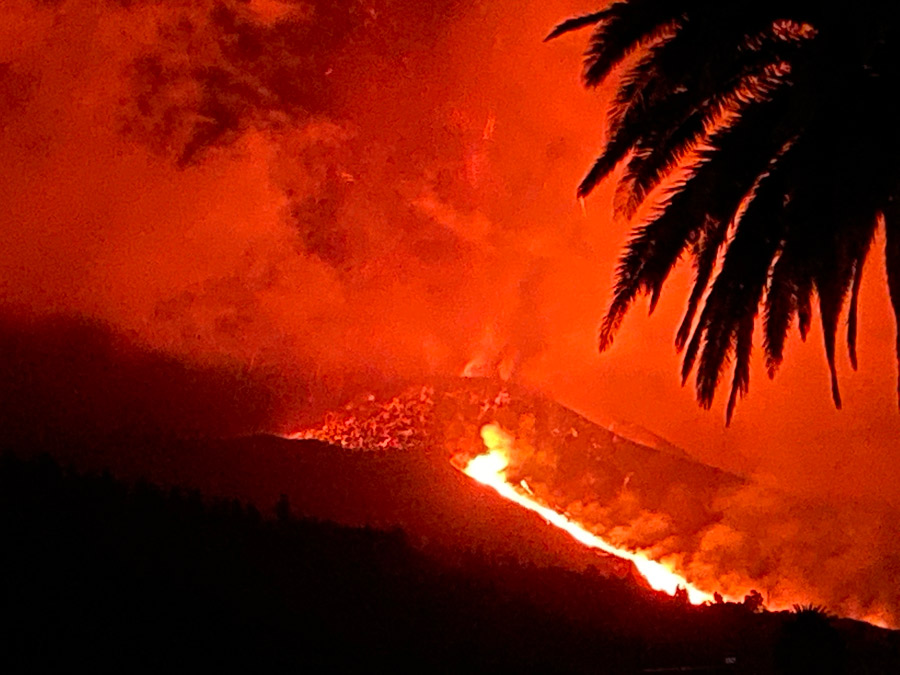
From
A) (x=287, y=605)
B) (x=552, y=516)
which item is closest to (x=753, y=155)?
(x=287, y=605)

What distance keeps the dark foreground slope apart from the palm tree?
4891 mm

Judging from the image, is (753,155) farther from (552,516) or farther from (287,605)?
(552,516)

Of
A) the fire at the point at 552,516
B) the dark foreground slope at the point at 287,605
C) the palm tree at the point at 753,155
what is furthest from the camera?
the fire at the point at 552,516

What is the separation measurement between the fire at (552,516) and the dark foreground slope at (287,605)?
654cm

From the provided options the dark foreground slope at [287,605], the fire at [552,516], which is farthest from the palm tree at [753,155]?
the fire at [552,516]

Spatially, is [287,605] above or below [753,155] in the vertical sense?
below

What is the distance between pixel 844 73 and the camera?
8.02m

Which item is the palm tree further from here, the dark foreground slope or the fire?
the fire

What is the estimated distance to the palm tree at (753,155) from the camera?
26.8 ft

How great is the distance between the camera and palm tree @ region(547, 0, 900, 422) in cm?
818

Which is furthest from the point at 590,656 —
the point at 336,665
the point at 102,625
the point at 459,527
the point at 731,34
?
the point at 731,34

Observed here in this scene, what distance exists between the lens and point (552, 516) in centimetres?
2562

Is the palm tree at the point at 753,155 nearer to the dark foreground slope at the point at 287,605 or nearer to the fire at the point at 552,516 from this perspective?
the dark foreground slope at the point at 287,605

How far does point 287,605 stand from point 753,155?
7156 mm
